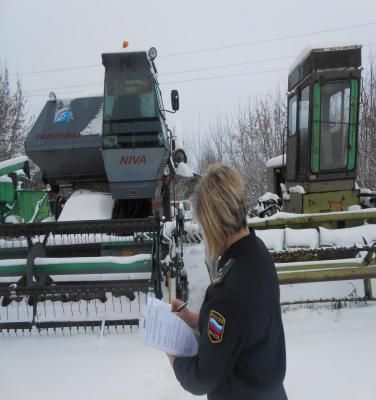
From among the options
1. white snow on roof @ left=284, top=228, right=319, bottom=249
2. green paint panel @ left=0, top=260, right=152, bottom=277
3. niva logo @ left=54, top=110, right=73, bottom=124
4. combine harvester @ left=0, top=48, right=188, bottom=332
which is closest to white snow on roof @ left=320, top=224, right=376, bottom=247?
white snow on roof @ left=284, top=228, right=319, bottom=249

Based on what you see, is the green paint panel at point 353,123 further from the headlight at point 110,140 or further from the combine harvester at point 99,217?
the headlight at point 110,140

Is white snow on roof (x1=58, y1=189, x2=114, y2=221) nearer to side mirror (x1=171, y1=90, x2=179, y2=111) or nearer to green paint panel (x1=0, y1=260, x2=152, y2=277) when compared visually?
green paint panel (x1=0, y1=260, x2=152, y2=277)

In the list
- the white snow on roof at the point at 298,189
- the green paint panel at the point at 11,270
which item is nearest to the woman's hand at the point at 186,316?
the green paint panel at the point at 11,270

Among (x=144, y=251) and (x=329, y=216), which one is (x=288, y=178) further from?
(x=144, y=251)

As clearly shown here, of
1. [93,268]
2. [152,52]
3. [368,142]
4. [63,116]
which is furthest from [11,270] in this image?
[368,142]

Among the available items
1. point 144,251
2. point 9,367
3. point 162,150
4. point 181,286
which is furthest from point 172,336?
point 162,150

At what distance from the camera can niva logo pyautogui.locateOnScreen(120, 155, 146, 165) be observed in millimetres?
5449

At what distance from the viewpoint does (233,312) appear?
118cm

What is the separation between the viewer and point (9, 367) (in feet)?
10.4

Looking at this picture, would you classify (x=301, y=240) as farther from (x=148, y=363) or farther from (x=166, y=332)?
(x=166, y=332)

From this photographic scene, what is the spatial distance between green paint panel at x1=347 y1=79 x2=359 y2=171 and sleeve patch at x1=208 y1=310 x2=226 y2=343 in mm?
4955

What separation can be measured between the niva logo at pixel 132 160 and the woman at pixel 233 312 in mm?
4189

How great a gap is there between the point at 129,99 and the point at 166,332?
→ 4843 millimetres

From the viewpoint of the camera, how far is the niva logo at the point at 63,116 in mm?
6297
